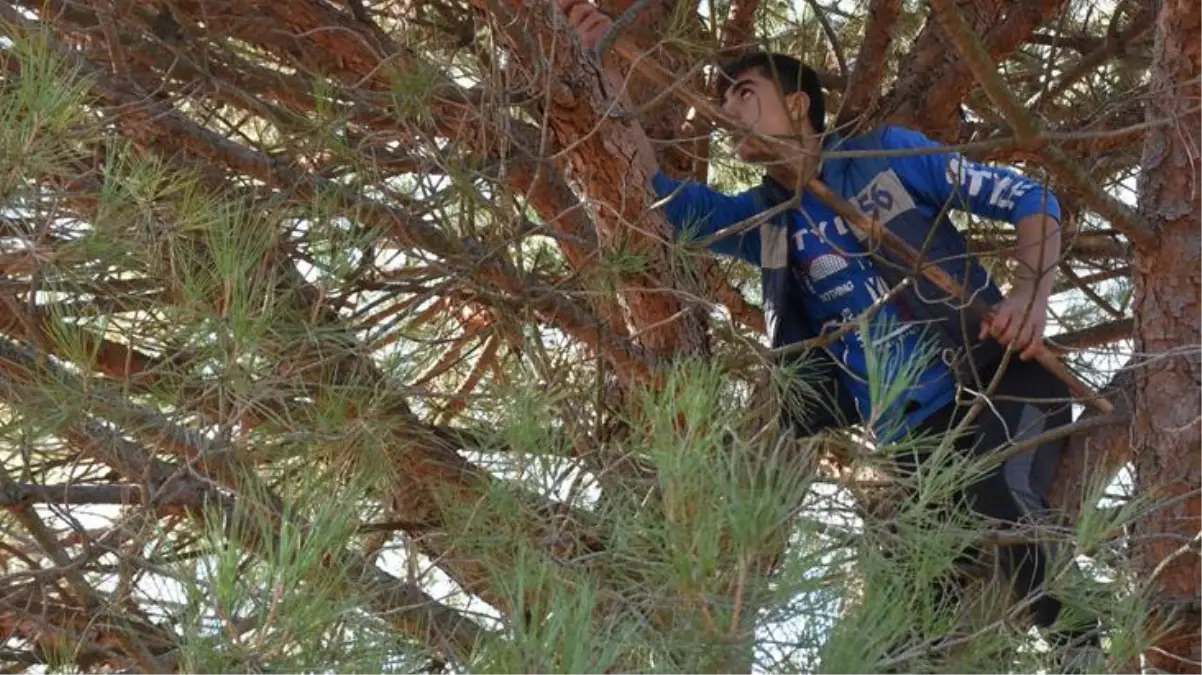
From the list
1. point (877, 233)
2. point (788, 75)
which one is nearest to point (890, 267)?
point (877, 233)

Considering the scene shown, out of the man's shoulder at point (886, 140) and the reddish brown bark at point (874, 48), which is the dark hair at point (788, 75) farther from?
the reddish brown bark at point (874, 48)

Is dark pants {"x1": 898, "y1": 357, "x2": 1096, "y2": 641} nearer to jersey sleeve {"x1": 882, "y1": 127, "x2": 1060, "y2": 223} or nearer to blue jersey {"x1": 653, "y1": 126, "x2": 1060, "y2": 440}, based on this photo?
blue jersey {"x1": 653, "y1": 126, "x2": 1060, "y2": 440}

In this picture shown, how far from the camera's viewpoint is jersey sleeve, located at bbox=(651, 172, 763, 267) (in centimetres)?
214

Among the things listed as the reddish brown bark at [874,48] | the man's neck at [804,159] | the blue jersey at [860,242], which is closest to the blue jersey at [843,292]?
the blue jersey at [860,242]

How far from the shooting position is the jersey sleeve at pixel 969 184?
1.97 metres

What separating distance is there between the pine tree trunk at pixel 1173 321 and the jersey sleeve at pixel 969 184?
128mm

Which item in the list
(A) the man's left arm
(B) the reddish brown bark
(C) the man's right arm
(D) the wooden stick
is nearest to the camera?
(D) the wooden stick

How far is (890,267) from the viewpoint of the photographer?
1.88 metres

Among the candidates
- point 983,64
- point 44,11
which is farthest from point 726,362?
point 44,11

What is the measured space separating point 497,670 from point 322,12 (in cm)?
138

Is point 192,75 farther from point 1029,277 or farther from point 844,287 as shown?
point 1029,277

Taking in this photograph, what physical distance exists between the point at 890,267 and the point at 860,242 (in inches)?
9.7

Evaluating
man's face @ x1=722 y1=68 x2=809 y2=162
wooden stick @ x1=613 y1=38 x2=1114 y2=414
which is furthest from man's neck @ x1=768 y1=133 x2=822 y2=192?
man's face @ x1=722 y1=68 x2=809 y2=162

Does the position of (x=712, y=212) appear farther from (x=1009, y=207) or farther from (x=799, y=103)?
(x=1009, y=207)
